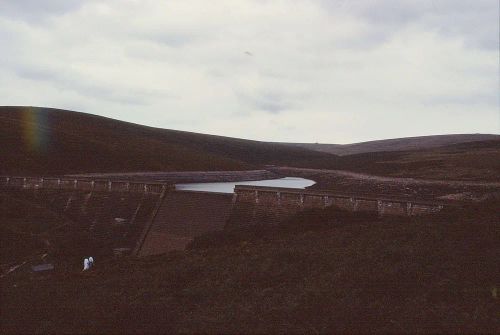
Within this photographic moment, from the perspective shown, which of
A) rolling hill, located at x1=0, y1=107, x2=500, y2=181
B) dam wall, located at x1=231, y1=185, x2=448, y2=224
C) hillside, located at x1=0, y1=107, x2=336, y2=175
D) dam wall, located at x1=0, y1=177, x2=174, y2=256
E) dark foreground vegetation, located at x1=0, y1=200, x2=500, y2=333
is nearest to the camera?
dark foreground vegetation, located at x1=0, y1=200, x2=500, y2=333

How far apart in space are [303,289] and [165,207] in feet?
116

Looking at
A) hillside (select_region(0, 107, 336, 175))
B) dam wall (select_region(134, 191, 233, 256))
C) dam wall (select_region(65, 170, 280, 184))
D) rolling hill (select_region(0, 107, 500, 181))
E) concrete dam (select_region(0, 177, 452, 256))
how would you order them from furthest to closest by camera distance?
1. hillside (select_region(0, 107, 336, 175))
2. dam wall (select_region(65, 170, 280, 184))
3. rolling hill (select_region(0, 107, 500, 181))
4. dam wall (select_region(134, 191, 233, 256))
5. concrete dam (select_region(0, 177, 452, 256))

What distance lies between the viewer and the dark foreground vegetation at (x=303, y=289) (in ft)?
56.0

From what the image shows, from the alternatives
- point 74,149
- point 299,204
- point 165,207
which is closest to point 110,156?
point 74,149

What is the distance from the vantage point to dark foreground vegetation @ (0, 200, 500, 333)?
1708 centimetres

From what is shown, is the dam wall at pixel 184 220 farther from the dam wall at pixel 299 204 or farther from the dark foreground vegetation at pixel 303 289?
the dark foreground vegetation at pixel 303 289

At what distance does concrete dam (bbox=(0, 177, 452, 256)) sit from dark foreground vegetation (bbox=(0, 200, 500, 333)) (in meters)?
9.20

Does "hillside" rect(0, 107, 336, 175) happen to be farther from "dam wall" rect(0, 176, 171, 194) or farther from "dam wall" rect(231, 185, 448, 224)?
"dam wall" rect(231, 185, 448, 224)

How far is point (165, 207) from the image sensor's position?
176 ft

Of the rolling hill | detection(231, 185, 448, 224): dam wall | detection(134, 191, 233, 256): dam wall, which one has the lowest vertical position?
detection(134, 191, 233, 256): dam wall

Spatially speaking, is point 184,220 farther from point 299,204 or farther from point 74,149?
point 74,149

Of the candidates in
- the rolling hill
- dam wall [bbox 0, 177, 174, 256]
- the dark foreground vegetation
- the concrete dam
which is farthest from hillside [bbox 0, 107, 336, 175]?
the dark foreground vegetation

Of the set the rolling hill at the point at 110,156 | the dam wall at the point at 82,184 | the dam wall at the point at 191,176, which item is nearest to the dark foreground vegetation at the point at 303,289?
the dam wall at the point at 82,184

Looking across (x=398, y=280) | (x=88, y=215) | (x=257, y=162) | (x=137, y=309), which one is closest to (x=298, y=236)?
(x=398, y=280)
